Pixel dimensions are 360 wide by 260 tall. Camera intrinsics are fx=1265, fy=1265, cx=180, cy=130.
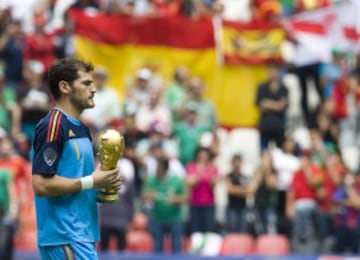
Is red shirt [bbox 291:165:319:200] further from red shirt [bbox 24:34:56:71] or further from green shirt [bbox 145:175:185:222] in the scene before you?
red shirt [bbox 24:34:56:71]

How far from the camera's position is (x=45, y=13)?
2097cm

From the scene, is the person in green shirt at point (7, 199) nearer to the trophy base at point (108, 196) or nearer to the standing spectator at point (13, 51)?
the standing spectator at point (13, 51)

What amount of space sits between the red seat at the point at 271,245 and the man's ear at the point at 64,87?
936 centimetres

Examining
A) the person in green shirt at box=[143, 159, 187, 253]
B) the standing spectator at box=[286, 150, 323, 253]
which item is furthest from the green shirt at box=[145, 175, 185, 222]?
the standing spectator at box=[286, 150, 323, 253]

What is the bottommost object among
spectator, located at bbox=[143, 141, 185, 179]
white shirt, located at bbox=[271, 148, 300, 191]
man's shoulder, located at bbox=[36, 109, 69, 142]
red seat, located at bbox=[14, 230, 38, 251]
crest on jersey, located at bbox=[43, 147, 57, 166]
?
red seat, located at bbox=[14, 230, 38, 251]

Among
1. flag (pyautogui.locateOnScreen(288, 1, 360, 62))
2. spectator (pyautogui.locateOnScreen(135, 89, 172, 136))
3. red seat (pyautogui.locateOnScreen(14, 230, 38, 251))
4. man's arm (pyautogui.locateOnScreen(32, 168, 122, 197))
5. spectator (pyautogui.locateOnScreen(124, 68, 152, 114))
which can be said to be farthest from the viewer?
flag (pyautogui.locateOnScreen(288, 1, 360, 62))

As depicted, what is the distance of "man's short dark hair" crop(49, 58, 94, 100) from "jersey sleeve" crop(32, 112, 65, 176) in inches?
8.4

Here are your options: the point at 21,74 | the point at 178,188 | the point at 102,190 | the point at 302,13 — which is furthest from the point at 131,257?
the point at 102,190

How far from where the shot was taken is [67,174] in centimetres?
839

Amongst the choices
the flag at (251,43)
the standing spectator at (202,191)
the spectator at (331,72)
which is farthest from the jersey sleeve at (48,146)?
the spectator at (331,72)

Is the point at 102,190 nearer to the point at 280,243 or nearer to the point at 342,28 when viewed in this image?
the point at 280,243

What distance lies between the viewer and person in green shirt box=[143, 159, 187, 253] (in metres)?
17.3

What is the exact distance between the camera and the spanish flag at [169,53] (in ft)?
67.4

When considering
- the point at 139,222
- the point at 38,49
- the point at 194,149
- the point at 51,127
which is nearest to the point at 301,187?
the point at 194,149
